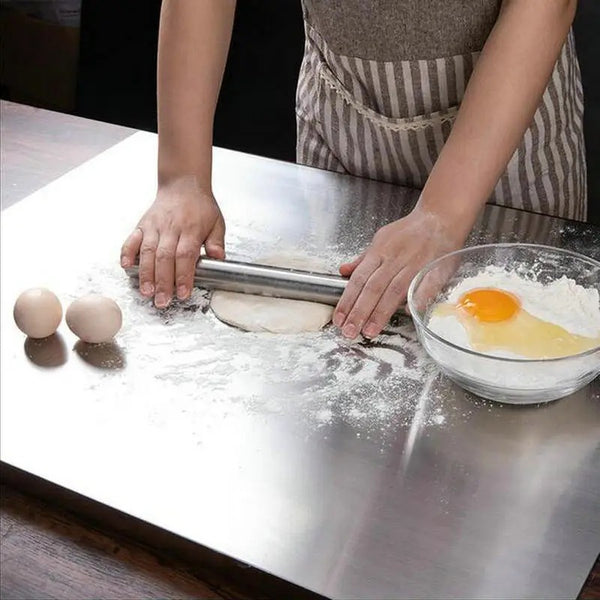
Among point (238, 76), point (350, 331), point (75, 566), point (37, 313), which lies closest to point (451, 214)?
point (350, 331)

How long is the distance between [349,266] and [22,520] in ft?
1.75

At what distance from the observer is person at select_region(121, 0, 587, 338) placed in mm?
1350

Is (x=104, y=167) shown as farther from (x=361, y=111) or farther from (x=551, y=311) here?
(x=551, y=311)

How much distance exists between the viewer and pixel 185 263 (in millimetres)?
1366

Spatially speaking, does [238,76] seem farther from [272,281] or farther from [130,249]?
[272,281]

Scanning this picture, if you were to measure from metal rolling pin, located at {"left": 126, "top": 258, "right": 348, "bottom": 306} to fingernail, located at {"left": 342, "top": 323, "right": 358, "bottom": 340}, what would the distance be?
6 cm

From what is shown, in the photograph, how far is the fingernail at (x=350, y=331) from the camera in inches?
49.3

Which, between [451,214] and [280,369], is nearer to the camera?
[280,369]

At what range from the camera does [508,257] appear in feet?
4.36

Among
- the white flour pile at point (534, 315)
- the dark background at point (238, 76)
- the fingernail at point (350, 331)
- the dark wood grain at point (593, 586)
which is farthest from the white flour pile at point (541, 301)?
the dark background at point (238, 76)

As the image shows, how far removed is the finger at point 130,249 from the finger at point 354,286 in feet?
1.02

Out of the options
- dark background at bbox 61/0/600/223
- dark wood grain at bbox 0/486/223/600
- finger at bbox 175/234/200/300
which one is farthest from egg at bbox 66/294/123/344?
dark background at bbox 61/0/600/223

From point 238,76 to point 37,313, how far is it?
175 centimetres

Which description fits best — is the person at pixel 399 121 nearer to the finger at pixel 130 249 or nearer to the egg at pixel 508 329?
the finger at pixel 130 249
